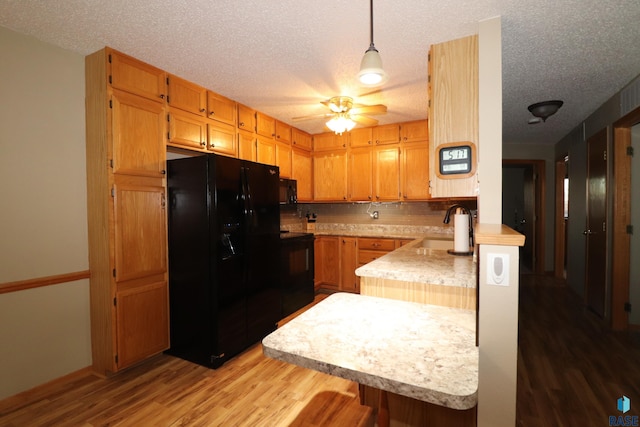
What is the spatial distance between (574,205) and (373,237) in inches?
118

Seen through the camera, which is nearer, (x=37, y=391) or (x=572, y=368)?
(x=37, y=391)

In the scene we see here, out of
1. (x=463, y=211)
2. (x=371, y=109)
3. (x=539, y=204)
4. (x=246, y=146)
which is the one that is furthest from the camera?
(x=539, y=204)

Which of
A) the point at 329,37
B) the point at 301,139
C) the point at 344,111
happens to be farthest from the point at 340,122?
the point at 301,139

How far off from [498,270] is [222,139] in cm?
273

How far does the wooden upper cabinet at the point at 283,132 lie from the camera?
4.01 meters

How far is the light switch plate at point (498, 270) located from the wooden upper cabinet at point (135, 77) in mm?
2644

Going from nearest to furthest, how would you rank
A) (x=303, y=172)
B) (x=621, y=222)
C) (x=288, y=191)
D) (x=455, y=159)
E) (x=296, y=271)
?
(x=455, y=159)
(x=621, y=222)
(x=296, y=271)
(x=288, y=191)
(x=303, y=172)

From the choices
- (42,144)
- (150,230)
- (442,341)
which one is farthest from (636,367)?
(42,144)

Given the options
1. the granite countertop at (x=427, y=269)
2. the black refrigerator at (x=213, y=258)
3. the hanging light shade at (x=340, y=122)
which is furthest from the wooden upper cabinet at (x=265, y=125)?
the granite countertop at (x=427, y=269)

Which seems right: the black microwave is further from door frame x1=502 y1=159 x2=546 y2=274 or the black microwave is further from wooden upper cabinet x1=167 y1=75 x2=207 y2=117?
door frame x1=502 y1=159 x2=546 y2=274

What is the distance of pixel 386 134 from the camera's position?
4289 millimetres

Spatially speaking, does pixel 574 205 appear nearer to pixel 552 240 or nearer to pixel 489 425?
pixel 552 240

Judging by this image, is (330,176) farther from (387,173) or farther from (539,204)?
(539,204)

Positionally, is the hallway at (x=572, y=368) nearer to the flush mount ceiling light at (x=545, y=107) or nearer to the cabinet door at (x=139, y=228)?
the flush mount ceiling light at (x=545, y=107)
